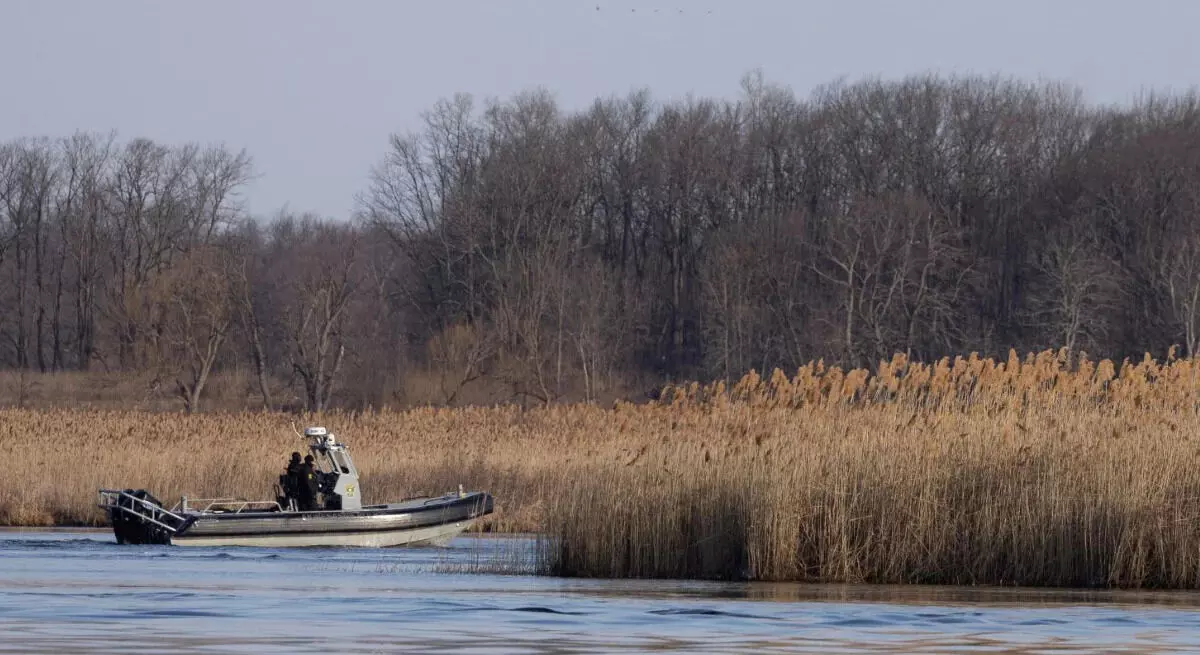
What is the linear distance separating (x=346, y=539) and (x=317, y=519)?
0.49m

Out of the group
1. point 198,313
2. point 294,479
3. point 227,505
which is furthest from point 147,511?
point 198,313

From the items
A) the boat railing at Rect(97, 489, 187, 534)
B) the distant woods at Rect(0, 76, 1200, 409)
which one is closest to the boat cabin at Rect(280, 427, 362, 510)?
the boat railing at Rect(97, 489, 187, 534)

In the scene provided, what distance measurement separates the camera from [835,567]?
18.5m

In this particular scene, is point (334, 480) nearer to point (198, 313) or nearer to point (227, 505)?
point (227, 505)

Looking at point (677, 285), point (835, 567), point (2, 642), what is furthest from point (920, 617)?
point (677, 285)

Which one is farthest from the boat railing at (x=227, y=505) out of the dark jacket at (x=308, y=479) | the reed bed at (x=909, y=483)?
the reed bed at (x=909, y=483)

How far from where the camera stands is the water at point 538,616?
12914 mm

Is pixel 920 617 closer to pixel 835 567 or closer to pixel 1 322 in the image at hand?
pixel 835 567

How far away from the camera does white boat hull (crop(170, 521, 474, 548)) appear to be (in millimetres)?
27156

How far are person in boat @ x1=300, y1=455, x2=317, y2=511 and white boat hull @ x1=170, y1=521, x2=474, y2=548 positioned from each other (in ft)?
2.21

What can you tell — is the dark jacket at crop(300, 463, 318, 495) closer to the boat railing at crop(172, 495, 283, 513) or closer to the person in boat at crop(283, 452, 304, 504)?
the person in boat at crop(283, 452, 304, 504)

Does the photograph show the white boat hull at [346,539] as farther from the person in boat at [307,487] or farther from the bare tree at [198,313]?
the bare tree at [198,313]

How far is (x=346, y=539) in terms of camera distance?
90.7 feet

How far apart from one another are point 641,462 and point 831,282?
169ft
